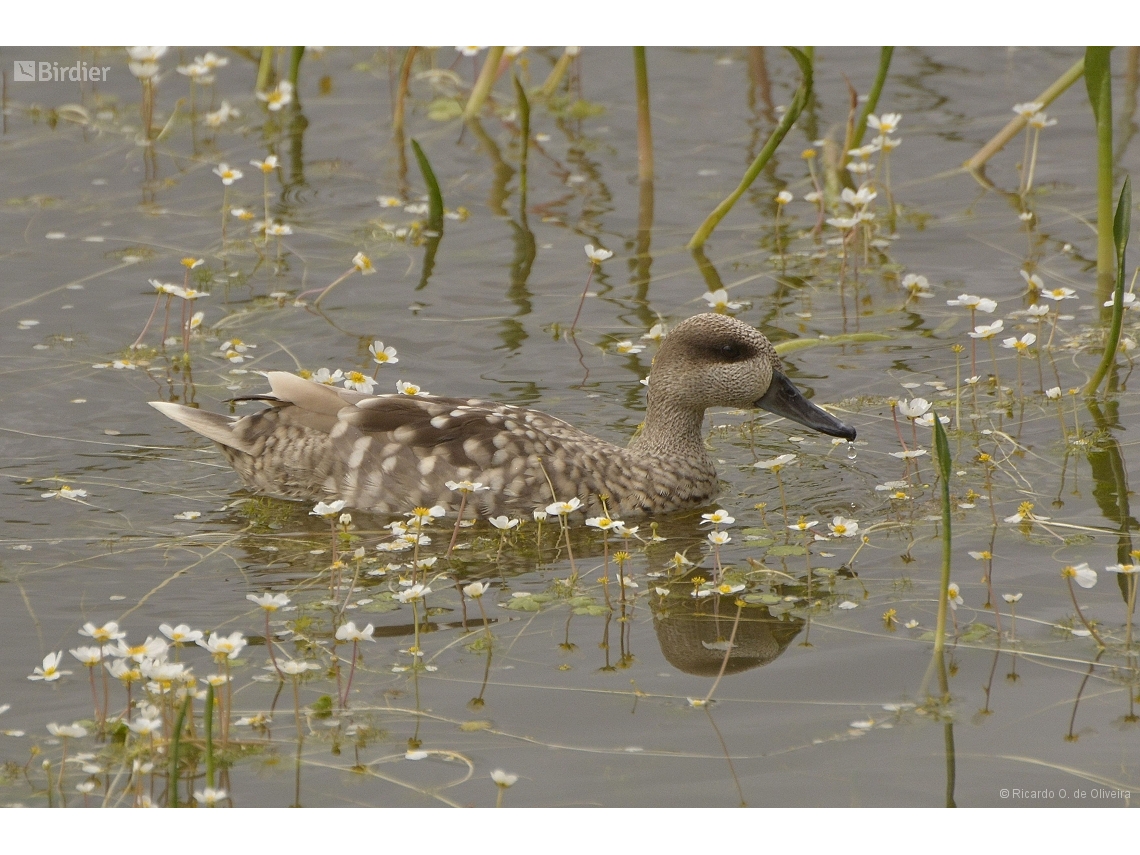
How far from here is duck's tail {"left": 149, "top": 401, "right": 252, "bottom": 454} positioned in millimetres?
7906

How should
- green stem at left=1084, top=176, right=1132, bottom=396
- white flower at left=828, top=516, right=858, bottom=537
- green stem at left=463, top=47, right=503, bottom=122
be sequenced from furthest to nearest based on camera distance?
green stem at left=463, top=47, right=503, bottom=122 → green stem at left=1084, top=176, right=1132, bottom=396 → white flower at left=828, top=516, right=858, bottom=537

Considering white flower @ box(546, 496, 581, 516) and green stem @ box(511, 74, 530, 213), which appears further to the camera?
green stem @ box(511, 74, 530, 213)

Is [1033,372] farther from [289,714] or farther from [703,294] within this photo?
[289,714]

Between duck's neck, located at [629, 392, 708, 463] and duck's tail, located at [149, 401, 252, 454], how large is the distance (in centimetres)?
199

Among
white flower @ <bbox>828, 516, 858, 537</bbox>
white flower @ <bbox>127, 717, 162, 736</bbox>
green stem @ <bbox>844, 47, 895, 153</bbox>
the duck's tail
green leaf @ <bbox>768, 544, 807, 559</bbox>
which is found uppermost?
green stem @ <bbox>844, 47, 895, 153</bbox>

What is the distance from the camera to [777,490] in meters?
7.98

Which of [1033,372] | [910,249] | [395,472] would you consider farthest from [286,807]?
[910,249]

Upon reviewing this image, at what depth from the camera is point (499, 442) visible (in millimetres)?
7617

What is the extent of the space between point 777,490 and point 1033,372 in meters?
2.10

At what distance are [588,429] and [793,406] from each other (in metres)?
1.32

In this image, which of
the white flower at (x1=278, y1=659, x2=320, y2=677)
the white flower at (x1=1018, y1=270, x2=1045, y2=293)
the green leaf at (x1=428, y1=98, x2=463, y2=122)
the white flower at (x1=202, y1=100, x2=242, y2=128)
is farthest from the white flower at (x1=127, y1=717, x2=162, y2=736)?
→ the green leaf at (x1=428, y1=98, x2=463, y2=122)

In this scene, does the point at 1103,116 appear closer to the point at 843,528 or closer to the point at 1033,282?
the point at 1033,282

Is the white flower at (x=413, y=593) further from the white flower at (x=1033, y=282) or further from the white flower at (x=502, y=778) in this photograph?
the white flower at (x=1033, y=282)

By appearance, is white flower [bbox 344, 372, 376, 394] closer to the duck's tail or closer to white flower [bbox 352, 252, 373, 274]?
the duck's tail
